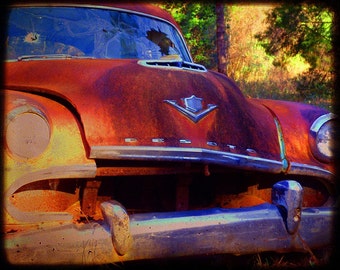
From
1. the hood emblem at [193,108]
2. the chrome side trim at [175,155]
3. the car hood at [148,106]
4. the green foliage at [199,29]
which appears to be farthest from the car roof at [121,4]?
the green foliage at [199,29]

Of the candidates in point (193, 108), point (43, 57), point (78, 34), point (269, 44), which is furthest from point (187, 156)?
point (269, 44)

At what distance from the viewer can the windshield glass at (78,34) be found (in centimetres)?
288

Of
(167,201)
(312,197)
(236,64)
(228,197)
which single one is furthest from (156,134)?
(236,64)

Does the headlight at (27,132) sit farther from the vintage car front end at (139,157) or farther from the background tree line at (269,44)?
the background tree line at (269,44)

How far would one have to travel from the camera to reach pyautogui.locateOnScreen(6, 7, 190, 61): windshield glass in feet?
9.45

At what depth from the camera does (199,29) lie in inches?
482

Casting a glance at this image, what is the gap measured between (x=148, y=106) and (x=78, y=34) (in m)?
1.08

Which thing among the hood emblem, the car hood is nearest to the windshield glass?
the car hood

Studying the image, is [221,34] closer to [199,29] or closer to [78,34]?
[199,29]

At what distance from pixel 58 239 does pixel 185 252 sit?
59 centimetres

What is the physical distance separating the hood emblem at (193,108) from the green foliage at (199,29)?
363 inches

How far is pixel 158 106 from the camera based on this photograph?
2291 mm

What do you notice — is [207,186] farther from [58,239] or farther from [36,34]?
[36,34]

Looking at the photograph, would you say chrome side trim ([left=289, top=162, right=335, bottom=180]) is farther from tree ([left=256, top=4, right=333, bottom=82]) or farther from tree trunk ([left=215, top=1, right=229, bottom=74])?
tree trunk ([left=215, top=1, right=229, bottom=74])
